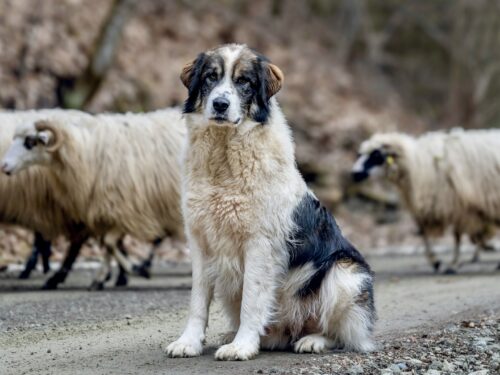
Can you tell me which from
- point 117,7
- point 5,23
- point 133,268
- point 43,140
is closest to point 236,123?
point 43,140

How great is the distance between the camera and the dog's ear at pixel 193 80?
6266 millimetres

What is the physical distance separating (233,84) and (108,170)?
16.1ft

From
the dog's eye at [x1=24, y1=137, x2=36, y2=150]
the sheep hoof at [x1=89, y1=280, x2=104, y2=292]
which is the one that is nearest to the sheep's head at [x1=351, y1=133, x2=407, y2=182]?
the sheep hoof at [x1=89, y1=280, x2=104, y2=292]

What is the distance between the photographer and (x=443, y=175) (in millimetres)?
13156

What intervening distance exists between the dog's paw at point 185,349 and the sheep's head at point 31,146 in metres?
4.84

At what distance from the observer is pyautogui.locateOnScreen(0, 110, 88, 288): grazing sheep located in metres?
10.8

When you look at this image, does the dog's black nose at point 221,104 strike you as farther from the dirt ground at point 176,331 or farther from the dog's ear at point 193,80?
the dirt ground at point 176,331

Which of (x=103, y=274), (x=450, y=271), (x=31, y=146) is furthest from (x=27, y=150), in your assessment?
(x=450, y=271)

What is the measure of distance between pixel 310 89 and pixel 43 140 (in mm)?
15068

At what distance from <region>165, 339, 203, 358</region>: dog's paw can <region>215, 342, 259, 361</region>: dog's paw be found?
0.17 m

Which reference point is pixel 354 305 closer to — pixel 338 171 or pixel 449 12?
pixel 338 171

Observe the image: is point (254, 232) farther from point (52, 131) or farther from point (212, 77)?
point (52, 131)

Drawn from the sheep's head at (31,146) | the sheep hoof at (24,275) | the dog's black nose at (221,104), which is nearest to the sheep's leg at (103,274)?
the sheep's head at (31,146)

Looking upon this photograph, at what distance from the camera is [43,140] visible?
10500mm
